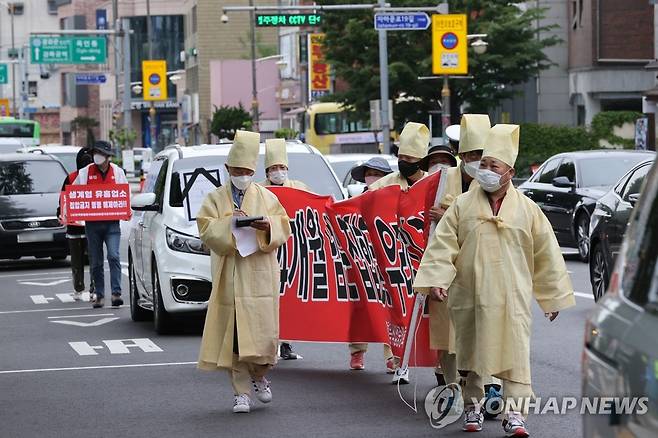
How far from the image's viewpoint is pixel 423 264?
868 cm

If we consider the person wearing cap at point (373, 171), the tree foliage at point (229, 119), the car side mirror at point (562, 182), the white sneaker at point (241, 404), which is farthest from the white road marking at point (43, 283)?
the tree foliage at point (229, 119)

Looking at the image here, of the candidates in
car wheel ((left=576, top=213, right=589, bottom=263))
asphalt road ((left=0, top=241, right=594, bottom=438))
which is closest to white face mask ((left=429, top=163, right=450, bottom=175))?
asphalt road ((left=0, top=241, right=594, bottom=438))

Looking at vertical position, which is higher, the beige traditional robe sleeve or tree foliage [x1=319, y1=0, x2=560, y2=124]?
tree foliage [x1=319, y1=0, x2=560, y2=124]

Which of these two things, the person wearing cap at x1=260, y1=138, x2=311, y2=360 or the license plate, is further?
the license plate

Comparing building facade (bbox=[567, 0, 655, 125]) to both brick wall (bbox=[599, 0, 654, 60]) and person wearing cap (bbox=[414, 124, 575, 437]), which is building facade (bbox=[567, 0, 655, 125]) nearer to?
brick wall (bbox=[599, 0, 654, 60])

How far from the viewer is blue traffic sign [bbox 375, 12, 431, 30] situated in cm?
3906

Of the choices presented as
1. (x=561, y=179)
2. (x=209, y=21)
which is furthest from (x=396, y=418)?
(x=209, y=21)

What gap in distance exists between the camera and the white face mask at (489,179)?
8.60 meters

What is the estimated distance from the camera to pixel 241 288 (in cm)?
1006

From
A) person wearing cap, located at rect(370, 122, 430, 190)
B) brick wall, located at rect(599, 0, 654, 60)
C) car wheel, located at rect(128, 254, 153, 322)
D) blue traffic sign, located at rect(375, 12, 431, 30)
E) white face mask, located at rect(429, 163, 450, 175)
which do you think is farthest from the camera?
brick wall, located at rect(599, 0, 654, 60)

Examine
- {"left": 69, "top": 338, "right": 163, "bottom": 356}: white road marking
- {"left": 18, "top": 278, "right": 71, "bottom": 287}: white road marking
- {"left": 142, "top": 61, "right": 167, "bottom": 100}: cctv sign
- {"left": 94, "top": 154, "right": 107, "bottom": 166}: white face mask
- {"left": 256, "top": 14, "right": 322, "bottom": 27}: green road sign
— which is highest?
{"left": 256, "top": 14, "right": 322, "bottom": 27}: green road sign

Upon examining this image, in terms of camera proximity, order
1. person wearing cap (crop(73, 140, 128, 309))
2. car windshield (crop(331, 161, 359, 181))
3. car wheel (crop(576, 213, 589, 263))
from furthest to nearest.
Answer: car windshield (crop(331, 161, 359, 181))
car wheel (crop(576, 213, 589, 263))
person wearing cap (crop(73, 140, 128, 309))

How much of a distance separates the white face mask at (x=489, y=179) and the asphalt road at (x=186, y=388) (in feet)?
4.62

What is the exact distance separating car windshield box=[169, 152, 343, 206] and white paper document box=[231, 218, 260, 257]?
4.70m
